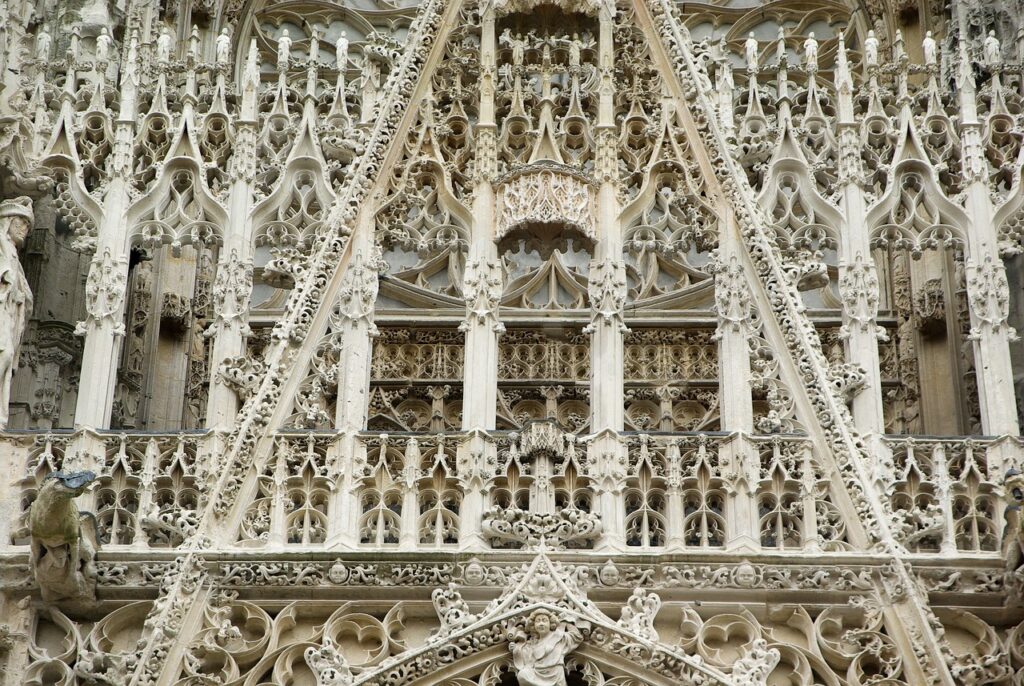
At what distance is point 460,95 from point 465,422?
8.47 ft

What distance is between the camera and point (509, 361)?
15641 millimetres

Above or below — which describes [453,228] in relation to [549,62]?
below

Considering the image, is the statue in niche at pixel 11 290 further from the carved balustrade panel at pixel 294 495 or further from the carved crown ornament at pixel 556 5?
the carved crown ornament at pixel 556 5

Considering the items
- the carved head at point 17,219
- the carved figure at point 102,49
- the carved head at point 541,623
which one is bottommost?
the carved head at point 541,623

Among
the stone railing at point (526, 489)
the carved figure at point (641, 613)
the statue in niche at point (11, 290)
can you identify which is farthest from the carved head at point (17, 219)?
the carved figure at point (641, 613)

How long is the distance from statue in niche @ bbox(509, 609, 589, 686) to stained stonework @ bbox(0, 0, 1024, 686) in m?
0.02

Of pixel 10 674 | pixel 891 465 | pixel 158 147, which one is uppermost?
pixel 158 147

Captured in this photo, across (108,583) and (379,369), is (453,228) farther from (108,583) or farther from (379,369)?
(108,583)

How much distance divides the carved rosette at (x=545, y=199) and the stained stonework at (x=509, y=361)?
1.0 inches

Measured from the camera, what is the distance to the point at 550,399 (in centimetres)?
1539

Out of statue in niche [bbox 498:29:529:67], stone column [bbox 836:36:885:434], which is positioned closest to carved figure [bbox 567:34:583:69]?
statue in niche [bbox 498:29:529:67]

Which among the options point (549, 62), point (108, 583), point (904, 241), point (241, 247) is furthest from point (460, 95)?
point (108, 583)

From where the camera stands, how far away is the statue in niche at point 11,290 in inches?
521

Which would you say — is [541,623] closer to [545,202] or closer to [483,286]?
[483,286]
